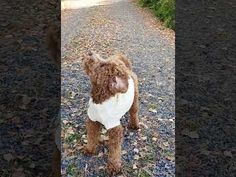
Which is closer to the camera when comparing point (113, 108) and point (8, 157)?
point (113, 108)

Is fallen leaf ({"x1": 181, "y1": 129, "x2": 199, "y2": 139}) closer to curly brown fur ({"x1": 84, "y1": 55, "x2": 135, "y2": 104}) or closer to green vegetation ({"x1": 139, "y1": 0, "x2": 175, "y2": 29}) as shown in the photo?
green vegetation ({"x1": 139, "y1": 0, "x2": 175, "y2": 29})

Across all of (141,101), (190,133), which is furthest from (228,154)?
(141,101)

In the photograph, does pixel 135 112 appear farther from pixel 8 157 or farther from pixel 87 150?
pixel 8 157

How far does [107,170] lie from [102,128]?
0.68 feet

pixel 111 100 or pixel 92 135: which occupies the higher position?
pixel 111 100

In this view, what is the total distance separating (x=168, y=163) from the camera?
5.33ft

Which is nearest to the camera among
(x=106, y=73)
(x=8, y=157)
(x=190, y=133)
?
(x=106, y=73)

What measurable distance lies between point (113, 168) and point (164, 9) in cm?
63

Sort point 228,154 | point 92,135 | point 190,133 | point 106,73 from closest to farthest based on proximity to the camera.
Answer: point 106,73 < point 92,135 < point 228,154 < point 190,133

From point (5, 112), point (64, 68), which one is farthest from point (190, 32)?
point (64, 68)

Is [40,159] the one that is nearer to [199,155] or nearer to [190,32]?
[199,155]

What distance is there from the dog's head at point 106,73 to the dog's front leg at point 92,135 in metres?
0.16

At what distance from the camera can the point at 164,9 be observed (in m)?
1.82

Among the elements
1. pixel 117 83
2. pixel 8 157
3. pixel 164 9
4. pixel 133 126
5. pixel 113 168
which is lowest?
pixel 8 157
